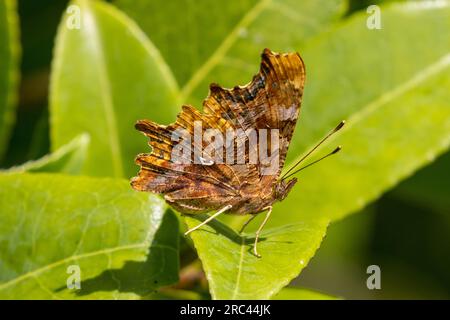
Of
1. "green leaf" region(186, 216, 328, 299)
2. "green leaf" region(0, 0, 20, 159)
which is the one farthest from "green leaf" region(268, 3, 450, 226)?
"green leaf" region(0, 0, 20, 159)

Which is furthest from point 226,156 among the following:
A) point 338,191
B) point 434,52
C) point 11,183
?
point 434,52

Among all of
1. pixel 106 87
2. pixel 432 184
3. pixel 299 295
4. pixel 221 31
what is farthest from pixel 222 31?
pixel 432 184

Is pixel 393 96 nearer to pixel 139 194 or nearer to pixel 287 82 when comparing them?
pixel 287 82

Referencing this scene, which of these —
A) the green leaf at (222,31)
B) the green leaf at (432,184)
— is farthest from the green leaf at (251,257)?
the green leaf at (432,184)

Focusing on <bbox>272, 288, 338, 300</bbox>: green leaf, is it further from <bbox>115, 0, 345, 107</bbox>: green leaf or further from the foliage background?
<bbox>115, 0, 345, 107</bbox>: green leaf

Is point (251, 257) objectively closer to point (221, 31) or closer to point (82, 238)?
point (82, 238)
